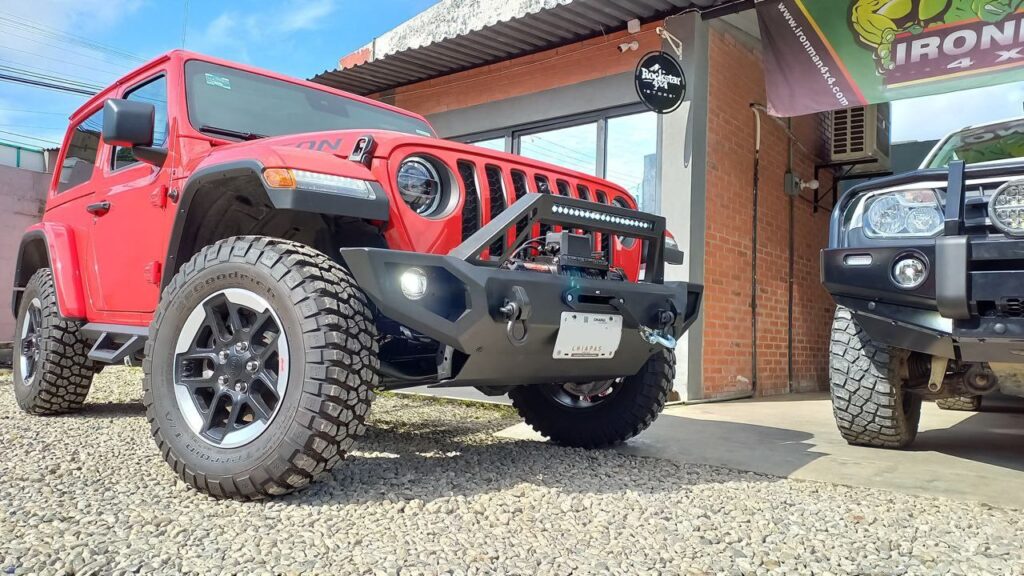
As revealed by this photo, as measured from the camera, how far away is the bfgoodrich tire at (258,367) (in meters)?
2.28

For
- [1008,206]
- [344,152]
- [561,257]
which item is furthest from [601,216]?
[1008,206]

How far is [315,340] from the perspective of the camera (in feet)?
7.49

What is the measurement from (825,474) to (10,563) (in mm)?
2956

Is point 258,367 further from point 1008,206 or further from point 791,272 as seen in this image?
point 791,272

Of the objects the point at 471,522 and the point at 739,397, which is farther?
the point at 739,397

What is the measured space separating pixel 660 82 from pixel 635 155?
760mm

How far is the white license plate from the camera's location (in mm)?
2648

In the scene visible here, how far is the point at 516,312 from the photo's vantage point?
2438mm

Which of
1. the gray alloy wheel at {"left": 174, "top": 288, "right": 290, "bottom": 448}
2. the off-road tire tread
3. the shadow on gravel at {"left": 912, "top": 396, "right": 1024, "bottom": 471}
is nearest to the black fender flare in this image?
the gray alloy wheel at {"left": 174, "top": 288, "right": 290, "bottom": 448}

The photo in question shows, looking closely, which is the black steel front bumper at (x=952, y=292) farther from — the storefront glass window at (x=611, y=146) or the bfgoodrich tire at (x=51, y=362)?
the bfgoodrich tire at (x=51, y=362)

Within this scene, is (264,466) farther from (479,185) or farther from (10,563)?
(479,185)

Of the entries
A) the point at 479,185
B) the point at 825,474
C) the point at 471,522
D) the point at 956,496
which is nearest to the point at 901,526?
Answer: the point at 956,496

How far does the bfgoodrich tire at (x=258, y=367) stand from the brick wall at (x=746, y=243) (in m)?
4.51

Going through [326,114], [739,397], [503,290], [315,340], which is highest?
[326,114]
